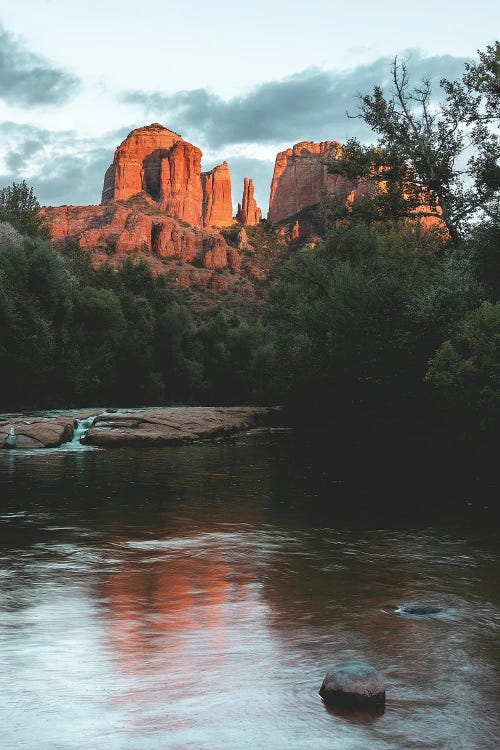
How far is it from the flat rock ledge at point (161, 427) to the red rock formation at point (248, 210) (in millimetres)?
157914

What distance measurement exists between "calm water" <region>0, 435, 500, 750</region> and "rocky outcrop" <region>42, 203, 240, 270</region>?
111 m

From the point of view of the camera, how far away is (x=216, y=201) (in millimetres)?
187000

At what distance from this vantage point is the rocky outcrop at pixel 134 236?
129 m

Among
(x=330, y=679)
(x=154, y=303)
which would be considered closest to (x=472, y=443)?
(x=330, y=679)

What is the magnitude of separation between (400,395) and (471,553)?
21.1 m

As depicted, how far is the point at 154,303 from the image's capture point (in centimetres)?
7525

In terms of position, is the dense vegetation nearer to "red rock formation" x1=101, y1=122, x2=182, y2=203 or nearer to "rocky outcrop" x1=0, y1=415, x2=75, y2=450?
"rocky outcrop" x1=0, y1=415, x2=75, y2=450

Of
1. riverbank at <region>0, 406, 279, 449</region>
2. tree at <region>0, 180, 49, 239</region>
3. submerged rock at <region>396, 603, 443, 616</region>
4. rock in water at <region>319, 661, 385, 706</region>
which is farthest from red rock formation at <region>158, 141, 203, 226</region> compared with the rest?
rock in water at <region>319, 661, 385, 706</region>

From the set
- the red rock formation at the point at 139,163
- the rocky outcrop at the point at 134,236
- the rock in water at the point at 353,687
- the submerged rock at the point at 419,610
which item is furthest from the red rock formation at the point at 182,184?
the rock in water at the point at 353,687

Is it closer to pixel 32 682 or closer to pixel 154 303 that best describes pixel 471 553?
pixel 32 682

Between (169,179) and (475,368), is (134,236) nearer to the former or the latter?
(169,179)

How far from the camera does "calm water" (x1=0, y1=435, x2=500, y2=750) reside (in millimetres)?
6184

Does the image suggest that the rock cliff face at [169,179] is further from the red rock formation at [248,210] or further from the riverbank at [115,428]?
the riverbank at [115,428]

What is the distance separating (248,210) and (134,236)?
69.7 meters
